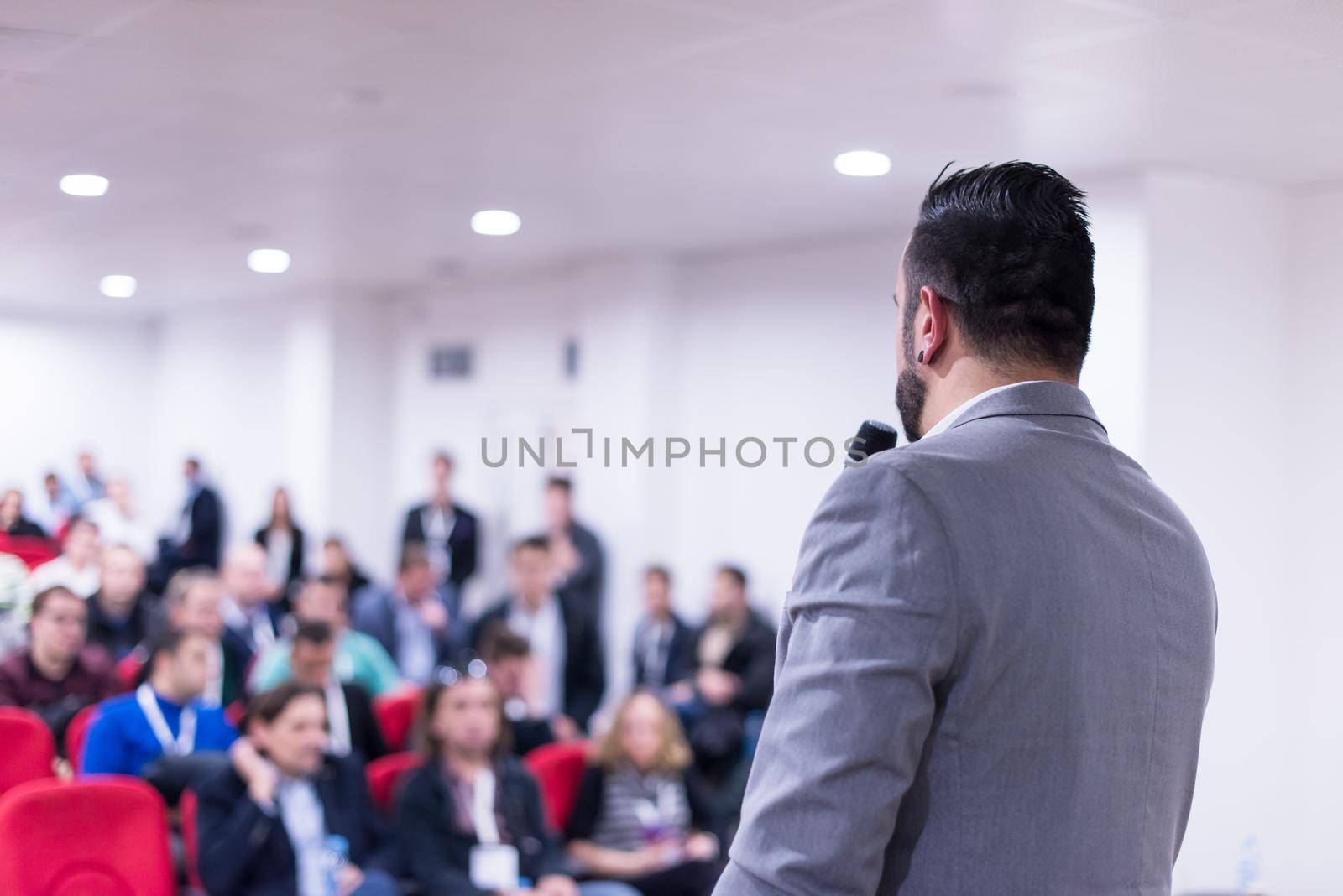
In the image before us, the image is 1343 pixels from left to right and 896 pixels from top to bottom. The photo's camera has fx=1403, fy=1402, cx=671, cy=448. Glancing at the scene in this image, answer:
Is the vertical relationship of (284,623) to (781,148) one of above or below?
below

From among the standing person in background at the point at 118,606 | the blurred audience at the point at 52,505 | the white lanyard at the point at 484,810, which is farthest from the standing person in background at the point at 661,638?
the blurred audience at the point at 52,505

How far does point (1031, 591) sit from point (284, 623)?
698 centimetres

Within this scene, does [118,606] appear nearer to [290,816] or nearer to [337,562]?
[337,562]

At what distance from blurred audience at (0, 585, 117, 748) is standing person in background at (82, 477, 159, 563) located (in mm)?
5931

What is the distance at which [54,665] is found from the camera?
16.8 feet

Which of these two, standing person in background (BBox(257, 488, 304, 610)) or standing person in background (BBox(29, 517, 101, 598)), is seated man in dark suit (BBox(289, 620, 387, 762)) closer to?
standing person in background (BBox(29, 517, 101, 598))

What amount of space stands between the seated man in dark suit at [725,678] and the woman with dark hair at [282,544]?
12.7ft

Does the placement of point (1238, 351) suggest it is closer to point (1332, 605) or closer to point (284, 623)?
point (1332, 605)

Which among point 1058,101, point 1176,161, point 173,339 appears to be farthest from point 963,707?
point 173,339

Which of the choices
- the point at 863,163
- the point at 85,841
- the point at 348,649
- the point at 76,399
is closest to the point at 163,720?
the point at 85,841

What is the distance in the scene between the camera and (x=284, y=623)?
754 cm

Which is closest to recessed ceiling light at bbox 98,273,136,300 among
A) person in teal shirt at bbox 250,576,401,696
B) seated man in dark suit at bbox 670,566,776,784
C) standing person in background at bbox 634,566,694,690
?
person in teal shirt at bbox 250,576,401,696

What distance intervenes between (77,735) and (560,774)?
1604 mm

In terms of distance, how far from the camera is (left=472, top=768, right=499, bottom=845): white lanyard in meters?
4.26
